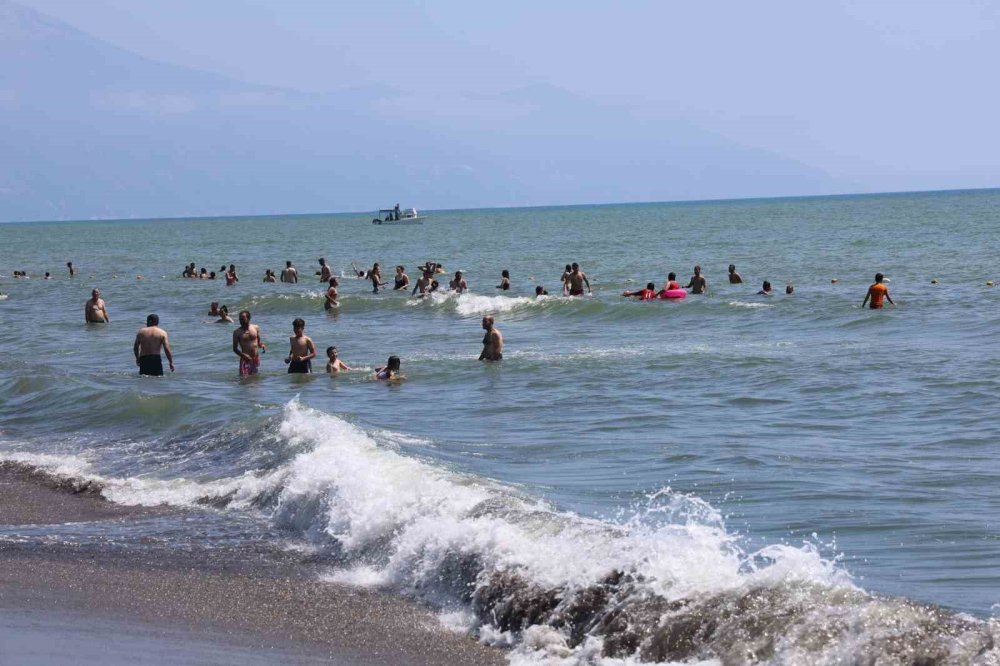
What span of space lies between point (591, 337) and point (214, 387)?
9.28 meters

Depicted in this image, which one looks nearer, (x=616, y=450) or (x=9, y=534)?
(x=9, y=534)

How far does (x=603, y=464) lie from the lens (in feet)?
39.8

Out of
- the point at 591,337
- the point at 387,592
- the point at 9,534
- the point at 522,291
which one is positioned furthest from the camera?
the point at 522,291

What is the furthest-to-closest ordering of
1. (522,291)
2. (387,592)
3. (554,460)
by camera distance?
(522,291) < (554,460) < (387,592)

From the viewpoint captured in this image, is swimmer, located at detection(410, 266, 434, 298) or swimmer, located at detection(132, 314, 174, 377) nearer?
swimmer, located at detection(132, 314, 174, 377)

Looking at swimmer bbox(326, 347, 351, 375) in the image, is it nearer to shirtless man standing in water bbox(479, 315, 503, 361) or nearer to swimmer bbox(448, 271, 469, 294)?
shirtless man standing in water bbox(479, 315, 503, 361)

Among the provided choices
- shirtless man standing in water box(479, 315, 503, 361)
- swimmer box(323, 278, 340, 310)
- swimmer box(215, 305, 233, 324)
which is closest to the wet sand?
shirtless man standing in water box(479, 315, 503, 361)

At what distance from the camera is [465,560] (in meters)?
8.71

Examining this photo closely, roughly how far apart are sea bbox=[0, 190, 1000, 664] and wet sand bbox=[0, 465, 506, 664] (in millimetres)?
343

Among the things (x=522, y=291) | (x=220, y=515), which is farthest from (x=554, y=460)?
(x=522, y=291)

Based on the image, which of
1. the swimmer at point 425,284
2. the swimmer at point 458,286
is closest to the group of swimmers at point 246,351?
the swimmer at point 458,286

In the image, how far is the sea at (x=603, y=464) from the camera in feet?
24.0

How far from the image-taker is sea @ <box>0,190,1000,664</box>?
7.32 m

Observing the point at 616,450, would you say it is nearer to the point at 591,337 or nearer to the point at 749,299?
the point at 591,337
